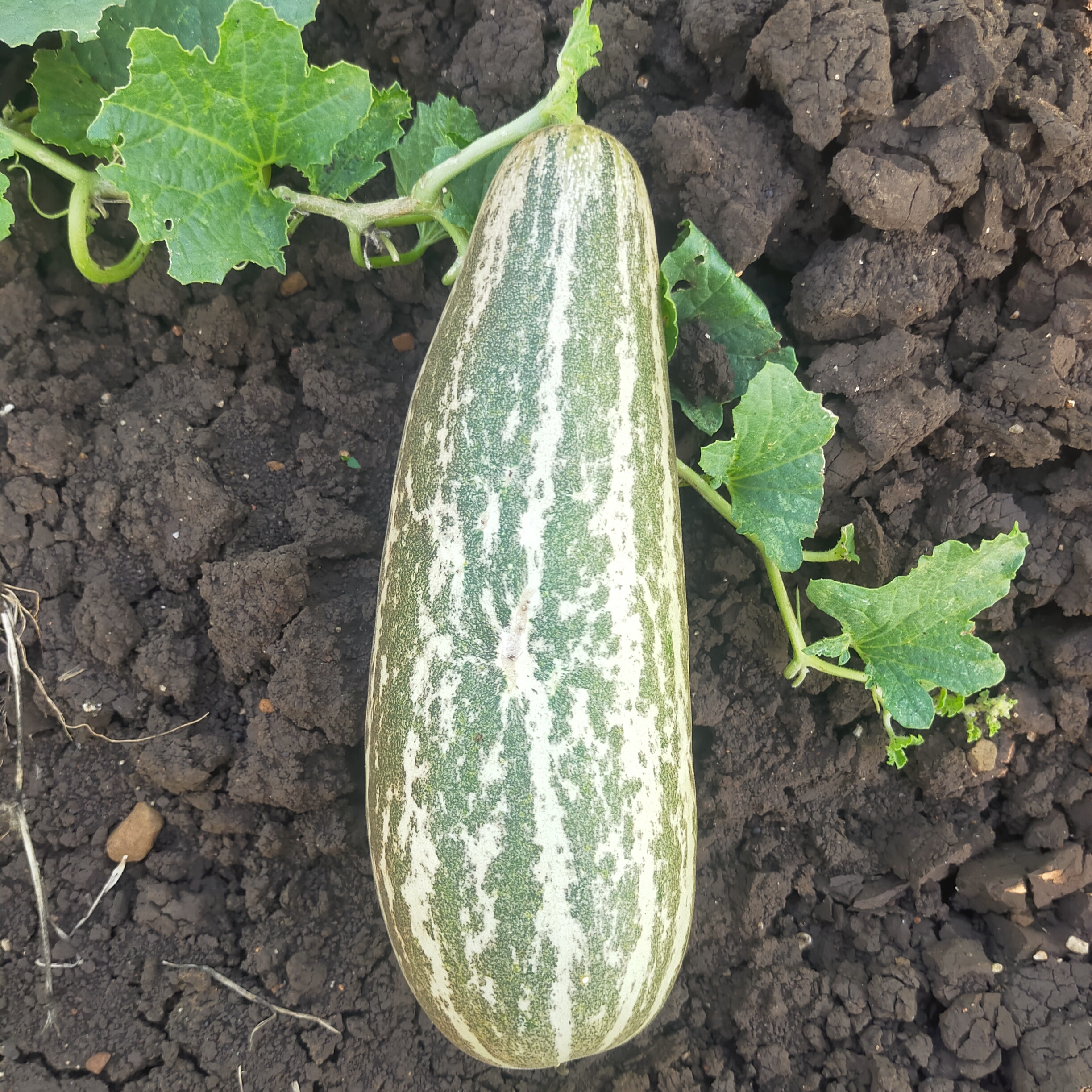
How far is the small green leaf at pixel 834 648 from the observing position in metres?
2.36

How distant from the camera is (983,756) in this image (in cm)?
271

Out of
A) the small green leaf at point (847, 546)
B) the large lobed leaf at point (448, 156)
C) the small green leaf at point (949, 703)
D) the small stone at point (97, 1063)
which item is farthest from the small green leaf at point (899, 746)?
the small stone at point (97, 1063)

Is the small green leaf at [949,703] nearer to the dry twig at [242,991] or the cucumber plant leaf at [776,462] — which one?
the cucumber plant leaf at [776,462]

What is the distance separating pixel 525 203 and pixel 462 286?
0.85 feet

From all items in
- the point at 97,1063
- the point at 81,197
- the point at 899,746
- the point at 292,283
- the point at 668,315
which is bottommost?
the point at 97,1063

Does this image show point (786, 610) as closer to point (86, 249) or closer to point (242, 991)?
point (242, 991)

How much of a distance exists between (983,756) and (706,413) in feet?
4.71

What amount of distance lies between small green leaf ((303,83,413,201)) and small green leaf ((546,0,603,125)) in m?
0.53

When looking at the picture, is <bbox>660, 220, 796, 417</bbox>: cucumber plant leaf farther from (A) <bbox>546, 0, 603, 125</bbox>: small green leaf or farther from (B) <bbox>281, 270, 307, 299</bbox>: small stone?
(B) <bbox>281, 270, 307, 299</bbox>: small stone

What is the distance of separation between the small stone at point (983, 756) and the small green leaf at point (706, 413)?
1240 mm

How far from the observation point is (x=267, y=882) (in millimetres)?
→ 2543

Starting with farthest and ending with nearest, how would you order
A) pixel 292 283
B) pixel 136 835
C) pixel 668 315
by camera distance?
pixel 292 283
pixel 136 835
pixel 668 315

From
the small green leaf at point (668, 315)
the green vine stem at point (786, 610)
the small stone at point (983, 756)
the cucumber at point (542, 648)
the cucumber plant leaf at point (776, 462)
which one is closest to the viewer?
the cucumber at point (542, 648)

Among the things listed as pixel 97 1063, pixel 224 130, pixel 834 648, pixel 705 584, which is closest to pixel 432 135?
pixel 224 130
